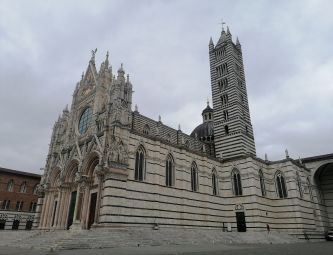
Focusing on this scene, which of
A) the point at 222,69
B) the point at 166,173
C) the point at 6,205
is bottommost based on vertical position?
the point at 6,205

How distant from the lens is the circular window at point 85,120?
96.9 ft

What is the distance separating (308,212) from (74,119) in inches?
1123

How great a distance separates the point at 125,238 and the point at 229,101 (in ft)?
77.6

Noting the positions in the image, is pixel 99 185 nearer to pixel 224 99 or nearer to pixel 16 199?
pixel 224 99

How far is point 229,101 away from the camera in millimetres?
37031

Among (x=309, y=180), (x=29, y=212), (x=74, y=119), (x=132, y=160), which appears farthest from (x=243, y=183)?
(x=29, y=212)

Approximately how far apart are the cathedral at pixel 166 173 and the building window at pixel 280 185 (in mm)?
112

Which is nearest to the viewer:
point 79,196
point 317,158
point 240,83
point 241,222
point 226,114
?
point 79,196

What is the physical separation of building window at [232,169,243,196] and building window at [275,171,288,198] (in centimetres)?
473

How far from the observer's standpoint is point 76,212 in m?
24.5

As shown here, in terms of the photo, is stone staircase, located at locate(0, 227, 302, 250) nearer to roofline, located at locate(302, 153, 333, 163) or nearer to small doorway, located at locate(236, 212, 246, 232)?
small doorway, located at locate(236, 212, 246, 232)

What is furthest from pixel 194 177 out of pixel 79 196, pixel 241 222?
pixel 79 196

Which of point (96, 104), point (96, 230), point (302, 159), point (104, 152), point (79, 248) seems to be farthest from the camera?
point (302, 159)

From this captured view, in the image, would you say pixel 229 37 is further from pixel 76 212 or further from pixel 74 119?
pixel 76 212
